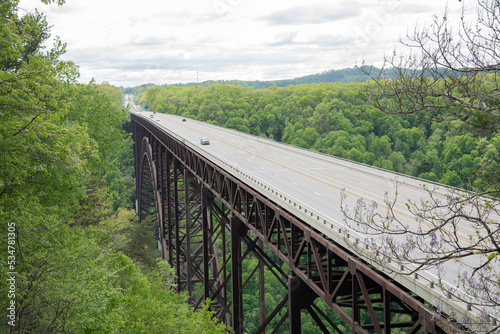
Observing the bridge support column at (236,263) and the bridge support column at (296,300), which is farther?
the bridge support column at (236,263)

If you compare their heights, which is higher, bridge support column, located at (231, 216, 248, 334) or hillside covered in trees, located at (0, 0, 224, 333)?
hillside covered in trees, located at (0, 0, 224, 333)

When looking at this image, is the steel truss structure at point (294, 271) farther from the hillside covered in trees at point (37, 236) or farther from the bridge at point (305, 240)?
the hillside covered in trees at point (37, 236)

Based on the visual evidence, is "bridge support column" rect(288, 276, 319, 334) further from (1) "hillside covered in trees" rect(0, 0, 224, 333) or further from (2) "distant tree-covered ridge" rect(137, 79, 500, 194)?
(2) "distant tree-covered ridge" rect(137, 79, 500, 194)

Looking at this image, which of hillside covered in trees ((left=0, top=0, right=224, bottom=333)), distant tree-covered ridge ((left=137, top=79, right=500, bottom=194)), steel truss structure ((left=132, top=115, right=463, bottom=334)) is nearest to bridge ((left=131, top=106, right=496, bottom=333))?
steel truss structure ((left=132, top=115, right=463, bottom=334))

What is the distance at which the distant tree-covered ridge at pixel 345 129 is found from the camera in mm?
52088

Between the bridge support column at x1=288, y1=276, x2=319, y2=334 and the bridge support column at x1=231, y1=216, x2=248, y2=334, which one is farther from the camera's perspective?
the bridge support column at x1=231, y1=216, x2=248, y2=334

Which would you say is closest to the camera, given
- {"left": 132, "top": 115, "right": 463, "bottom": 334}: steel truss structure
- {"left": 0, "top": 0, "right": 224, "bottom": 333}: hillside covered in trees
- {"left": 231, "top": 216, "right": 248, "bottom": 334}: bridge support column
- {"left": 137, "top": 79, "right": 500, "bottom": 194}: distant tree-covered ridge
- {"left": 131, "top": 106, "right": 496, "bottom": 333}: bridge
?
{"left": 131, "top": 106, "right": 496, "bottom": 333}: bridge

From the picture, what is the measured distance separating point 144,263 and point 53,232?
18.6m

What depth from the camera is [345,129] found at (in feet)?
251

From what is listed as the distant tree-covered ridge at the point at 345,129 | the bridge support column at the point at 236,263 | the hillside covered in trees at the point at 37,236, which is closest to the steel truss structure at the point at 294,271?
the bridge support column at the point at 236,263

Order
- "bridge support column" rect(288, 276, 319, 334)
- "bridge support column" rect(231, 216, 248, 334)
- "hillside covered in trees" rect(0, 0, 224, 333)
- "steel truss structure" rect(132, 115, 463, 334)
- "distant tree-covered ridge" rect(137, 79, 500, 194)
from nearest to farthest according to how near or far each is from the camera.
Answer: "steel truss structure" rect(132, 115, 463, 334) < "hillside covered in trees" rect(0, 0, 224, 333) < "bridge support column" rect(288, 276, 319, 334) < "bridge support column" rect(231, 216, 248, 334) < "distant tree-covered ridge" rect(137, 79, 500, 194)

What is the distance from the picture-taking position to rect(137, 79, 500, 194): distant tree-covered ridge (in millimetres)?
52088

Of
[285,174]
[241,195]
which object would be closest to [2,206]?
[241,195]

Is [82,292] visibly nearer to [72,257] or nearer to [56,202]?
[72,257]
